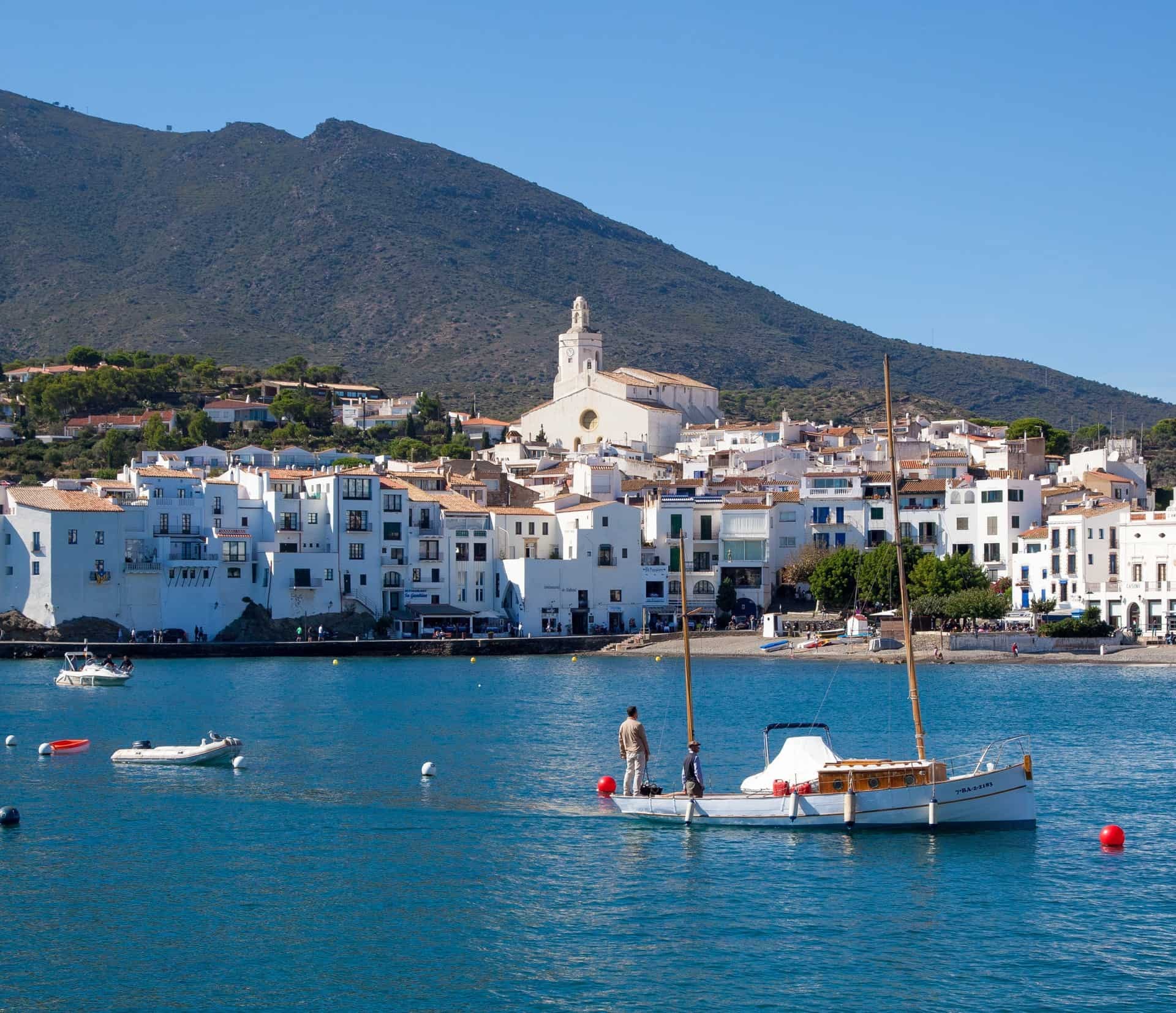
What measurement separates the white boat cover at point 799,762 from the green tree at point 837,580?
4815 cm

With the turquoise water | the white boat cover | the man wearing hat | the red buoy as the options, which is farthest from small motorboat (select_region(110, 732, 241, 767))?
the red buoy

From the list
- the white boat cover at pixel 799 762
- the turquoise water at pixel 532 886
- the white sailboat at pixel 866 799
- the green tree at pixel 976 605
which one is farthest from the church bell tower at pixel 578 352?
the white sailboat at pixel 866 799

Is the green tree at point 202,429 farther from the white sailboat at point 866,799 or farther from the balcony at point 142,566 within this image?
the white sailboat at point 866,799

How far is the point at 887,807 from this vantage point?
90.4 ft

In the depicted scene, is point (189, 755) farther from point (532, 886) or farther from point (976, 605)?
point (976, 605)

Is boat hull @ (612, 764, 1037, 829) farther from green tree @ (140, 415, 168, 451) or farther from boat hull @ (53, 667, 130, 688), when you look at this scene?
green tree @ (140, 415, 168, 451)

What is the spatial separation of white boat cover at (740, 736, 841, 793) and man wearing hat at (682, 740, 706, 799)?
42.5 inches

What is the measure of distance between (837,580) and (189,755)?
4545cm

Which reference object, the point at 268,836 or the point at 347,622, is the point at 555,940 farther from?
the point at 347,622

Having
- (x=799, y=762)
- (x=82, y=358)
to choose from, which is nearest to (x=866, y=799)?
(x=799, y=762)

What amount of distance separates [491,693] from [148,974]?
34644 millimetres

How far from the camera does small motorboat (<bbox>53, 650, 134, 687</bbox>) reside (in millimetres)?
57125

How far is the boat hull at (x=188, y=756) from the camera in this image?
36.0 meters

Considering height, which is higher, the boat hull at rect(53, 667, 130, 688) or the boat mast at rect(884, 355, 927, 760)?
the boat mast at rect(884, 355, 927, 760)
